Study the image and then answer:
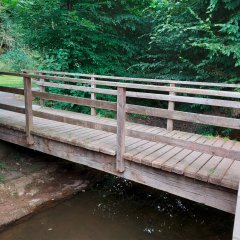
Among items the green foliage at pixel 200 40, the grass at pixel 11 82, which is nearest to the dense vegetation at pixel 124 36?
the green foliage at pixel 200 40

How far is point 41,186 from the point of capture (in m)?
5.64

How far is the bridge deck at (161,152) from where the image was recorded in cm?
358

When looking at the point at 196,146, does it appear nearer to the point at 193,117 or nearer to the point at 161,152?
the point at 193,117

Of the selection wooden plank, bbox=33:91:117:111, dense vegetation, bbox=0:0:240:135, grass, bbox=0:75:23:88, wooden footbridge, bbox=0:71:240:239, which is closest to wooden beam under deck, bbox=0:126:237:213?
wooden footbridge, bbox=0:71:240:239

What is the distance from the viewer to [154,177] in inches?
158

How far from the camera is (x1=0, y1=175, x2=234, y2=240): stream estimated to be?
14.2ft

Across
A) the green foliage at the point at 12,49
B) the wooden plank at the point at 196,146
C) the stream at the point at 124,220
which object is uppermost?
the green foliage at the point at 12,49

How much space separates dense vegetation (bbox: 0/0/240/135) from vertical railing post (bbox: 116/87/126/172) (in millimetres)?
3417

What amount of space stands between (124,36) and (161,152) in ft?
21.2

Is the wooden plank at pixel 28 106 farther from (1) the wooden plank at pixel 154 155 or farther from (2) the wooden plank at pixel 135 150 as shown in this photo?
(1) the wooden plank at pixel 154 155

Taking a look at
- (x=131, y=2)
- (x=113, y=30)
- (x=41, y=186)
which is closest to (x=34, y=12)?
(x=113, y=30)

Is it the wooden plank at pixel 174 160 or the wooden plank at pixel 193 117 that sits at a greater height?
the wooden plank at pixel 193 117

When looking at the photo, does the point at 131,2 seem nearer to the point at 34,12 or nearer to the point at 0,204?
the point at 34,12

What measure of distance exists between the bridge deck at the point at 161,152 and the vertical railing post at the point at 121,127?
11 centimetres
